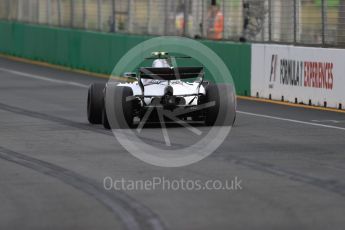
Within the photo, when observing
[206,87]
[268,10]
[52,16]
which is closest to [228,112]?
[206,87]

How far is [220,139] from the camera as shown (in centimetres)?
Result: 1708

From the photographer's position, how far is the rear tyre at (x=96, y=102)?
63.5 feet

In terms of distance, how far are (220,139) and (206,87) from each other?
182cm

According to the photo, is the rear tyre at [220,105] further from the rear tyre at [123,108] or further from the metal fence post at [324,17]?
the metal fence post at [324,17]

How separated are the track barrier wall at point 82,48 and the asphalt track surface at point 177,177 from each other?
6.73 metres

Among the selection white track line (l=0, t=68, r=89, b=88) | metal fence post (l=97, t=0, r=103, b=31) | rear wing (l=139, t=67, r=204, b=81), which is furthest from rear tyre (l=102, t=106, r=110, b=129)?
metal fence post (l=97, t=0, r=103, b=31)

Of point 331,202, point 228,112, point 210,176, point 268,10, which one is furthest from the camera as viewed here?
point 268,10

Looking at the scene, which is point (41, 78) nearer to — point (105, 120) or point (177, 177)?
point (105, 120)

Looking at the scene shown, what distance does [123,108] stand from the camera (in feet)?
60.6


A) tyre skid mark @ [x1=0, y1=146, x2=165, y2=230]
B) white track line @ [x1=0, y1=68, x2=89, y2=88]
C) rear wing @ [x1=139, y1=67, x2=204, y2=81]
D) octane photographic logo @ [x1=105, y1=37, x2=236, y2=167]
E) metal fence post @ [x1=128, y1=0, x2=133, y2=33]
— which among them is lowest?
white track line @ [x1=0, y1=68, x2=89, y2=88]

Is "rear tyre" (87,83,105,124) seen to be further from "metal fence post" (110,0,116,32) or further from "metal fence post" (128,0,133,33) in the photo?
"metal fence post" (110,0,116,32)

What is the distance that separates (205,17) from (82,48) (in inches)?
255

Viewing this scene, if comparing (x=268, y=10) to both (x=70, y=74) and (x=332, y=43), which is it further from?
(x=70, y=74)

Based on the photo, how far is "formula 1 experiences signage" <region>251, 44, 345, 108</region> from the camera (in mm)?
23781
